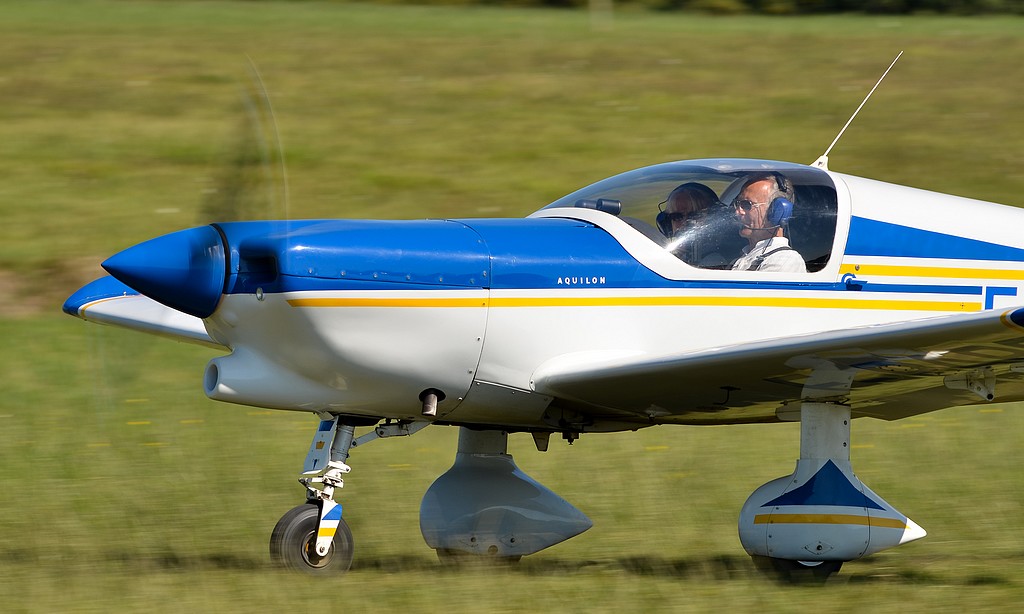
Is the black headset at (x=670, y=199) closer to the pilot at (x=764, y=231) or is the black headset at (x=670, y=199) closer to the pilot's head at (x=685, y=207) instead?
the pilot's head at (x=685, y=207)

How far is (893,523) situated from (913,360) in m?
0.89

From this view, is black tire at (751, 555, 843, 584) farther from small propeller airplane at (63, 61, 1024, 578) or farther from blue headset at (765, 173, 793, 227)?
blue headset at (765, 173, 793, 227)

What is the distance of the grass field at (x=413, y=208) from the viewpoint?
6914 mm

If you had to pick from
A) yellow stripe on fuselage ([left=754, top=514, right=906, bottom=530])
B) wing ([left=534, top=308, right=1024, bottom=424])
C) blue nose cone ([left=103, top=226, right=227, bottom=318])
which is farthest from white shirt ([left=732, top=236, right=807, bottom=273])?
blue nose cone ([left=103, top=226, right=227, bottom=318])

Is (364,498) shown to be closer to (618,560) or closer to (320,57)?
(618,560)

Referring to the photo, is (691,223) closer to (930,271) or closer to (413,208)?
(930,271)

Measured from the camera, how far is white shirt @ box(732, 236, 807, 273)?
7.07 m

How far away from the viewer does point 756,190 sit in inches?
284

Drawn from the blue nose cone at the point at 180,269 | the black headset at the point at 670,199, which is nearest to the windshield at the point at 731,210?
the black headset at the point at 670,199

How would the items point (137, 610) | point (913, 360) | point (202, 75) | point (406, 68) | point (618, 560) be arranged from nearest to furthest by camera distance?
1. point (137, 610)
2. point (913, 360)
3. point (618, 560)
4. point (202, 75)
5. point (406, 68)

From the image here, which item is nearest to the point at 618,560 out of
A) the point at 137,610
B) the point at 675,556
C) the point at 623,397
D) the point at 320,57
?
the point at 675,556

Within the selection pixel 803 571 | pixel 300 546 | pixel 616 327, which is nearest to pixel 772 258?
pixel 616 327

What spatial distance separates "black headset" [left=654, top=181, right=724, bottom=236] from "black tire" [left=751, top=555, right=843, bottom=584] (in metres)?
1.73

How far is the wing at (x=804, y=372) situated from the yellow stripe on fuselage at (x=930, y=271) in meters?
0.62
